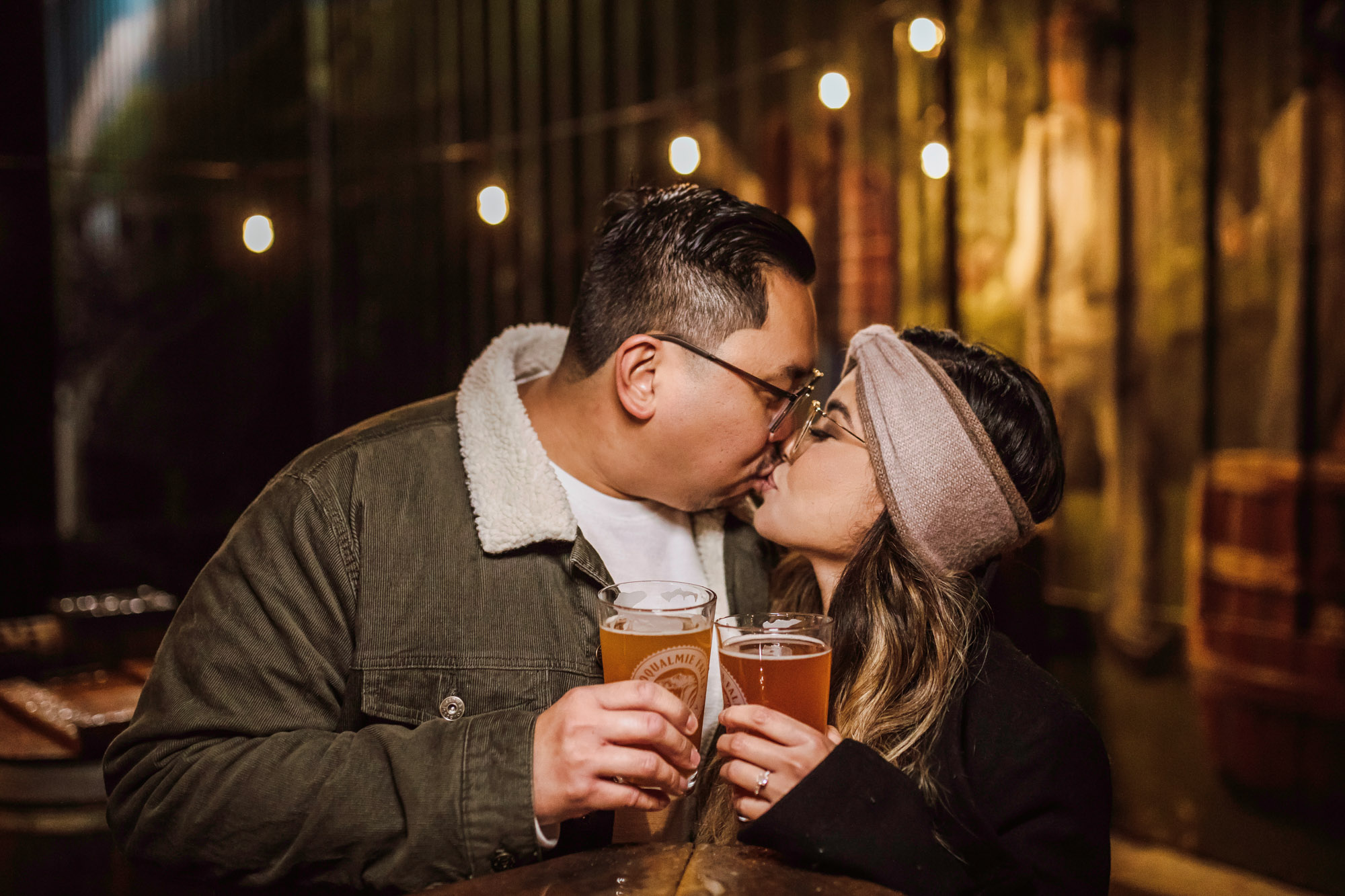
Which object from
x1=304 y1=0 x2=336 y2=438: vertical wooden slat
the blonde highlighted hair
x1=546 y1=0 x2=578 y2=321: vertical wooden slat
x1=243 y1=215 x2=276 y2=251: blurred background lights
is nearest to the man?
the blonde highlighted hair

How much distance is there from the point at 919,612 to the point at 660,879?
2.48 ft

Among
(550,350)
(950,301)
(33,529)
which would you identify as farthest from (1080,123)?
(33,529)

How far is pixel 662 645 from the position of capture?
135cm

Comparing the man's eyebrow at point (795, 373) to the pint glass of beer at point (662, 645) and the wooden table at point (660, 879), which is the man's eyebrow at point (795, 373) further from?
the wooden table at point (660, 879)

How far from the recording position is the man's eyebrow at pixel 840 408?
1.84m

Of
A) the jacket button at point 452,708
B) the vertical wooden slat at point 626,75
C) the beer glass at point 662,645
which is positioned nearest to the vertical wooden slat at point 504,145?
the vertical wooden slat at point 626,75

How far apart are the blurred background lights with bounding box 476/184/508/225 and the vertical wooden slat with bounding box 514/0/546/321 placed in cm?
11

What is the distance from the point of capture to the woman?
1365 mm

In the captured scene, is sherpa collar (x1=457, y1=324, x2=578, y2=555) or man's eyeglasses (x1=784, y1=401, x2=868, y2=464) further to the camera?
man's eyeglasses (x1=784, y1=401, x2=868, y2=464)

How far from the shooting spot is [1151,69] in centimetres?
385

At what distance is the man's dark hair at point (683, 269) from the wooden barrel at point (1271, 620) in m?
2.58

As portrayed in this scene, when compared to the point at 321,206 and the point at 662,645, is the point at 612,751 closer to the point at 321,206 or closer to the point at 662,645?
the point at 662,645

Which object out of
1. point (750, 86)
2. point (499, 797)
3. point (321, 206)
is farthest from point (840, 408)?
point (321, 206)

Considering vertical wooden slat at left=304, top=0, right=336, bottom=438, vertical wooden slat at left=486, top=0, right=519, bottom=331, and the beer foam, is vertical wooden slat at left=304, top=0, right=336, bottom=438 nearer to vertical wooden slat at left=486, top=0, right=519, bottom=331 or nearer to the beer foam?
vertical wooden slat at left=486, top=0, right=519, bottom=331
